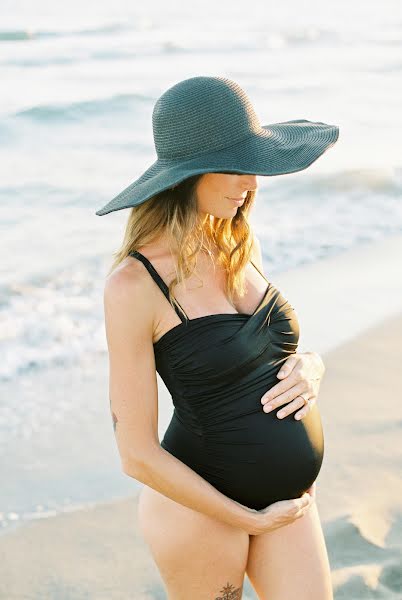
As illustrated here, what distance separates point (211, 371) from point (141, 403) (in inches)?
8.6

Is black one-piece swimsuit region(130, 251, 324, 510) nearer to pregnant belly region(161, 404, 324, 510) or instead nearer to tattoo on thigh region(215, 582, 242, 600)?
pregnant belly region(161, 404, 324, 510)

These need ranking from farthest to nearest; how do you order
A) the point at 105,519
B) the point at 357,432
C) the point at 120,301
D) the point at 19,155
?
the point at 19,155 → the point at 357,432 → the point at 105,519 → the point at 120,301

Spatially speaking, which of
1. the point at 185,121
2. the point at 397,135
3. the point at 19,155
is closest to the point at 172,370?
the point at 185,121

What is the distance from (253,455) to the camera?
106 inches

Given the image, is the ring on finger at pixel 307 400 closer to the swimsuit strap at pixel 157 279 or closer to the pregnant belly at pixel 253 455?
the pregnant belly at pixel 253 455

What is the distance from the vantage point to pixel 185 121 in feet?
8.31

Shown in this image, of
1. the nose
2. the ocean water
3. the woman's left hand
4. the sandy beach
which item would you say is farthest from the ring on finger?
the ocean water

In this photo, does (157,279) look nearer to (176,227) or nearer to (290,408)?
(176,227)

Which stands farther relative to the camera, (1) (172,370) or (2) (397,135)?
(2) (397,135)

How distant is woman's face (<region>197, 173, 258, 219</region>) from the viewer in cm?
261

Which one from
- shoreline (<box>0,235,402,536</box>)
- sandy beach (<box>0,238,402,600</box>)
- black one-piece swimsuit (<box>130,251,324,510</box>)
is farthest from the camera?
shoreline (<box>0,235,402,536</box>)

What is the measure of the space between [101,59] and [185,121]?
21406 mm

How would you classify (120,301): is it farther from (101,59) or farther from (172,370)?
(101,59)

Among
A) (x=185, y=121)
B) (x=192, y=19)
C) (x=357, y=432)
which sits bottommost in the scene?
(x=192, y=19)
